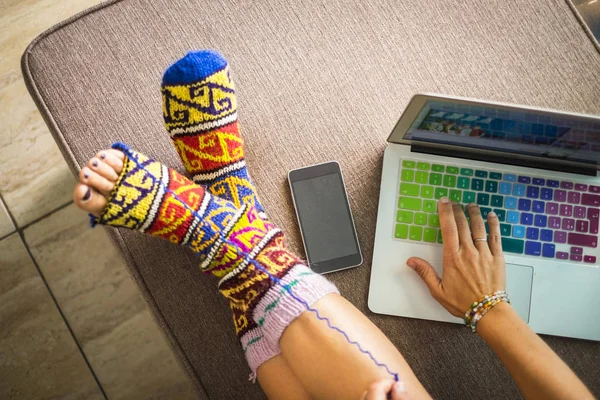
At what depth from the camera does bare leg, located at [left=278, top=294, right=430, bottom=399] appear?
21.4 inches

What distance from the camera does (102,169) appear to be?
2.00ft

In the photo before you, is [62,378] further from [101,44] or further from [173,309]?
[101,44]

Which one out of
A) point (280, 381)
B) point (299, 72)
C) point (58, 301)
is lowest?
point (58, 301)

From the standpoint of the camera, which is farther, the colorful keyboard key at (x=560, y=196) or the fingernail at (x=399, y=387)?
the colorful keyboard key at (x=560, y=196)

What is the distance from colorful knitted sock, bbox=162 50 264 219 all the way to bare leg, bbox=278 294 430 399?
19 cm

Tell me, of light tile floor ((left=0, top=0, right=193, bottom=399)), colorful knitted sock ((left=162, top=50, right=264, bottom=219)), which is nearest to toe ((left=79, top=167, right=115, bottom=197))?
colorful knitted sock ((left=162, top=50, right=264, bottom=219))

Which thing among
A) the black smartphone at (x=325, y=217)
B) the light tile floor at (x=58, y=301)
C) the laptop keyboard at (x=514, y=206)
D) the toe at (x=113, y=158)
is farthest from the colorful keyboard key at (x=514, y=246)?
the light tile floor at (x=58, y=301)

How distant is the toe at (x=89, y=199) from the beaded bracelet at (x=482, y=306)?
1.78ft

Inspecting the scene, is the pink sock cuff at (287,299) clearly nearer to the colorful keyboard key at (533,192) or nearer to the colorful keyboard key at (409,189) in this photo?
the colorful keyboard key at (409,189)

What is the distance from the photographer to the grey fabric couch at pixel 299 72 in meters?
0.66

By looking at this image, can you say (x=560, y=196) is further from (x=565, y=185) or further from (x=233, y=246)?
(x=233, y=246)

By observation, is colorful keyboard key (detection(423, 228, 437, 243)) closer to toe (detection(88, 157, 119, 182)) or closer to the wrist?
the wrist

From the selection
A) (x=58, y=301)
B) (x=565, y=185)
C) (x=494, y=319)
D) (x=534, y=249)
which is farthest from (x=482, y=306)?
(x=58, y=301)

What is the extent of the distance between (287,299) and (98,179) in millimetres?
317
